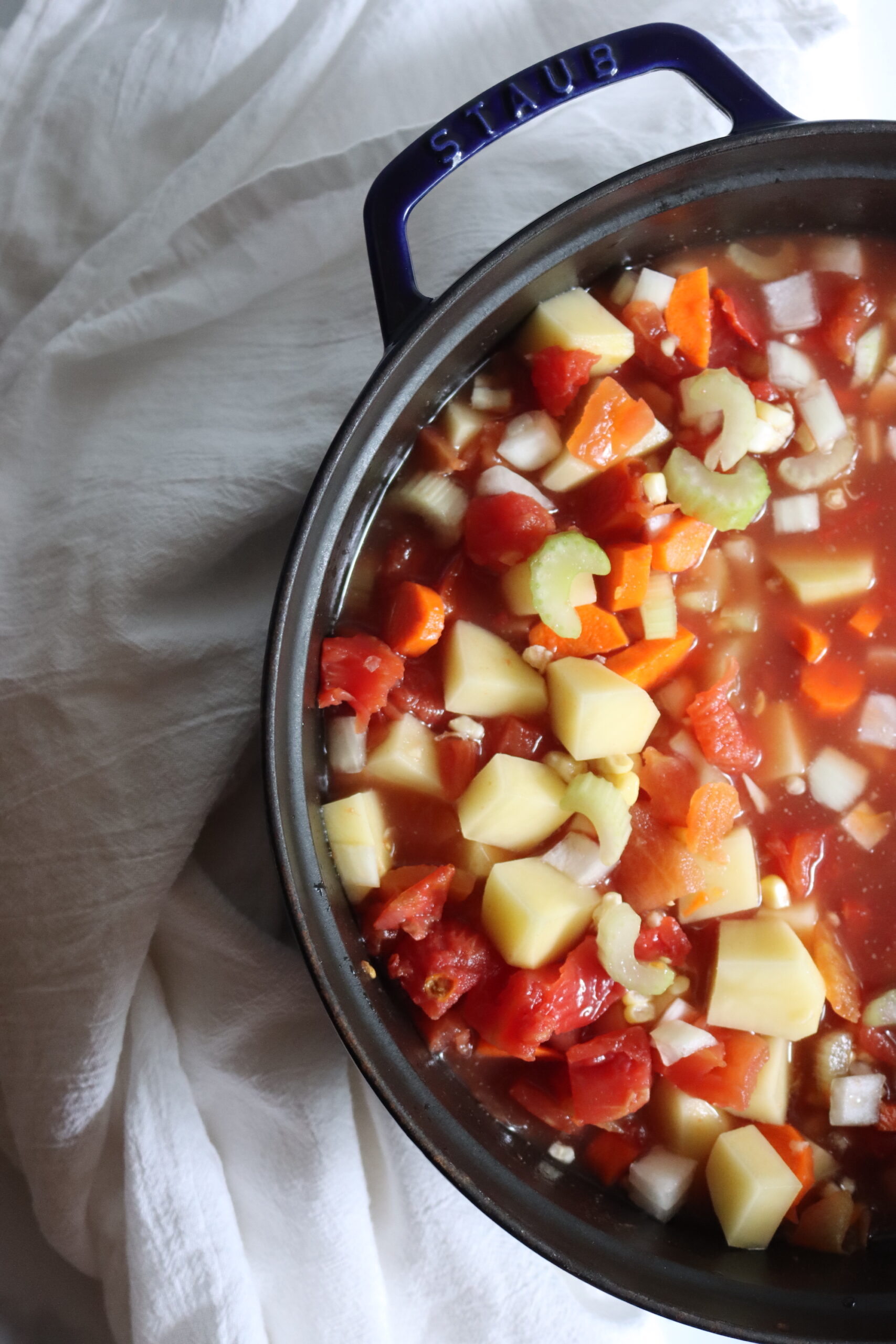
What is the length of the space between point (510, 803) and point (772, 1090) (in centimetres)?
79

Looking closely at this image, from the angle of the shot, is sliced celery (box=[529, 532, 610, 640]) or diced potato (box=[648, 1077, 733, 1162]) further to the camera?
diced potato (box=[648, 1077, 733, 1162])

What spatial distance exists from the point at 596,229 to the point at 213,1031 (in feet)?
6.06

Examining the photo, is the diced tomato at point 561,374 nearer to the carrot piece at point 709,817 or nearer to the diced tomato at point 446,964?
the carrot piece at point 709,817

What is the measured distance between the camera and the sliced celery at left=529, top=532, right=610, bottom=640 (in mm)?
2166

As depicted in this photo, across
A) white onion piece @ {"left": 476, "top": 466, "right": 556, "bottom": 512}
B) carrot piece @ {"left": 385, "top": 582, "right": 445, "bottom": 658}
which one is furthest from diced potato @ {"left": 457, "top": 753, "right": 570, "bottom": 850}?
white onion piece @ {"left": 476, "top": 466, "right": 556, "bottom": 512}

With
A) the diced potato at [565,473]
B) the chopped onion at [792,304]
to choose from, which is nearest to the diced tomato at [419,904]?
the diced potato at [565,473]

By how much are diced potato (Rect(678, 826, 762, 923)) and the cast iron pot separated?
1.95ft

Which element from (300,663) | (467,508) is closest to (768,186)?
(467,508)

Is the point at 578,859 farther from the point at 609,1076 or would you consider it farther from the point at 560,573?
the point at 560,573

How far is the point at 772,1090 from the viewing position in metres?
2.31

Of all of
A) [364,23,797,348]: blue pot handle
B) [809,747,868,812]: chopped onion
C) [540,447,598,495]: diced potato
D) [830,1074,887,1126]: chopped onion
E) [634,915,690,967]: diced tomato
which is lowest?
[830,1074,887,1126]: chopped onion

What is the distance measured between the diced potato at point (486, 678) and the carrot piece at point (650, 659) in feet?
0.53

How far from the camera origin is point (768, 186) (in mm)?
2383

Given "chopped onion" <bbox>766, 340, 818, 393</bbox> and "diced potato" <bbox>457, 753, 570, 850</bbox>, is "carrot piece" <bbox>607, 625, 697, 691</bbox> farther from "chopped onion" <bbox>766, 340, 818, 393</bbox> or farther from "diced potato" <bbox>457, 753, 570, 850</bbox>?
"chopped onion" <bbox>766, 340, 818, 393</bbox>
